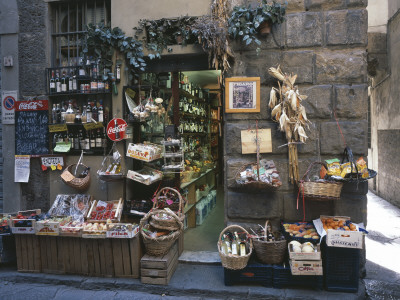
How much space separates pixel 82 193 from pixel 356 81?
4779mm

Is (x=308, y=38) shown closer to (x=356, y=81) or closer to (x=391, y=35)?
(x=356, y=81)

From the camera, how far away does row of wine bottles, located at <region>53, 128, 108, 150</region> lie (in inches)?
212

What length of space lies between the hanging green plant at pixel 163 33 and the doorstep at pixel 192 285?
350 centimetres

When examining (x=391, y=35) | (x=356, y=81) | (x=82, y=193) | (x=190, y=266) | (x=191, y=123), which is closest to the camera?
(x=356, y=81)

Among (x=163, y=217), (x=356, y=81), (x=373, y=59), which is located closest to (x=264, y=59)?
(x=356, y=81)

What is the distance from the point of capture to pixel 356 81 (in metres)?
4.44

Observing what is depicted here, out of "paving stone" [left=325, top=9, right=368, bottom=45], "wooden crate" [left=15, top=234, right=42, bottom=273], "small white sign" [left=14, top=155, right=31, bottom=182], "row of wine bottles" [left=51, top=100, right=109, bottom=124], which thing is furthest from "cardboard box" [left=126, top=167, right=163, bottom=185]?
"paving stone" [left=325, top=9, right=368, bottom=45]

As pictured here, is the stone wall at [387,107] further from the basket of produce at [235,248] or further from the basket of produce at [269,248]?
the basket of produce at [235,248]

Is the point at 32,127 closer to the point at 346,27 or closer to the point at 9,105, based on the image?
the point at 9,105

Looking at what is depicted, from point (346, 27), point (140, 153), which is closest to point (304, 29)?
point (346, 27)

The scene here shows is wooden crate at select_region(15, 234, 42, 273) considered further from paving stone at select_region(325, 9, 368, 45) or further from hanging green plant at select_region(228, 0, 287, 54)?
paving stone at select_region(325, 9, 368, 45)

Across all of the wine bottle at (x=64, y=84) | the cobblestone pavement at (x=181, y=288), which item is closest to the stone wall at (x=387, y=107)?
the cobblestone pavement at (x=181, y=288)

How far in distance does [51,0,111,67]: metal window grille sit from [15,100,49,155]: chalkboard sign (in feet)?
2.81

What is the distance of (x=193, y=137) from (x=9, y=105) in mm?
4221
